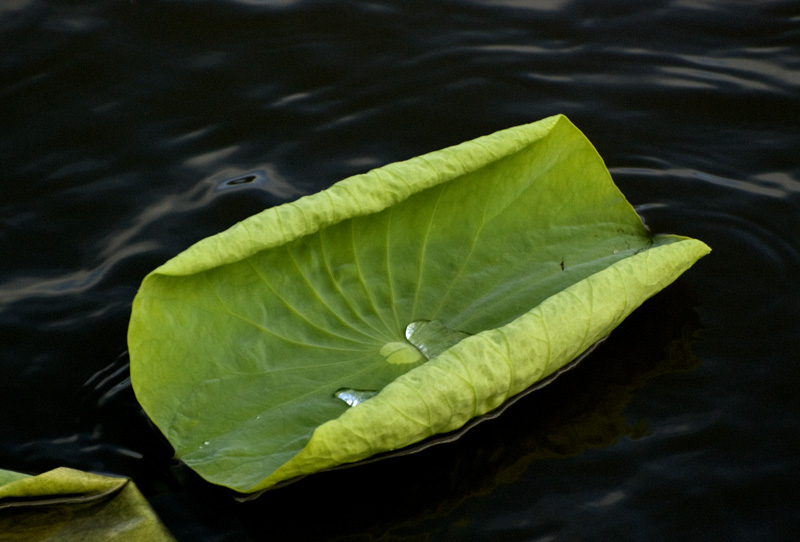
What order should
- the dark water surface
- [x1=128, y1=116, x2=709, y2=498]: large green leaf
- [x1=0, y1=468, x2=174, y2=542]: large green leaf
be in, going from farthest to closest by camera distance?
the dark water surface < [x1=128, y1=116, x2=709, y2=498]: large green leaf < [x1=0, y1=468, x2=174, y2=542]: large green leaf

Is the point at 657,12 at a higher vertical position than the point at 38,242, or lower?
higher

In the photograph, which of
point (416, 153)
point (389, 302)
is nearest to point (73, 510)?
point (389, 302)

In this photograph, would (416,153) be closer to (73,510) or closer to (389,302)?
(389,302)

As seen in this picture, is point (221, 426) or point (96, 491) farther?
point (221, 426)

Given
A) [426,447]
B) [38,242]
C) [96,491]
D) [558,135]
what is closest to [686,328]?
[558,135]

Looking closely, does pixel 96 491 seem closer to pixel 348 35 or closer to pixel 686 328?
pixel 686 328
